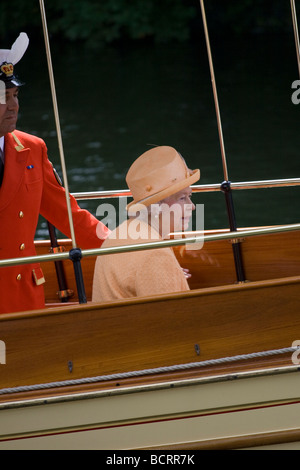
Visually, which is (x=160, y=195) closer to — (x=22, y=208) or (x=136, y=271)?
(x=136, y=271)

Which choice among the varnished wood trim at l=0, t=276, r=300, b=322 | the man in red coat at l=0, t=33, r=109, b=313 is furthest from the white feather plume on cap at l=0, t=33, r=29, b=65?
A: the varnished wood trim at l=0, t=276, r=300, b=322

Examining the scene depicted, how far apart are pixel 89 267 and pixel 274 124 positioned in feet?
24.8

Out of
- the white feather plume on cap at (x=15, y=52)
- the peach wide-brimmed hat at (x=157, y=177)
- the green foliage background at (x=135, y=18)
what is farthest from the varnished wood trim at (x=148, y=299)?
the green foliage background at (x=135, y=18)

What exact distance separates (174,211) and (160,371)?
500 millimetres

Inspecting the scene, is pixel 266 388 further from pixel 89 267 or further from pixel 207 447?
pixel 89 267

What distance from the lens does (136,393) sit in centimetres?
254

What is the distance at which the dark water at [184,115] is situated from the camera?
8.70 m

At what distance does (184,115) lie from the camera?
11844 millimetres

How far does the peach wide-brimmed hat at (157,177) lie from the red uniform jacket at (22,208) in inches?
15.5

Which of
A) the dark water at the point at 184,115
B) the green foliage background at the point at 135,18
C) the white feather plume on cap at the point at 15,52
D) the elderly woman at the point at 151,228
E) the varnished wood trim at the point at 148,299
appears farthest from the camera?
the green foliage background at the point at 135,18

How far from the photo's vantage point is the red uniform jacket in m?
2.86

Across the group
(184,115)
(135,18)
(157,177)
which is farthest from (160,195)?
(135,18)

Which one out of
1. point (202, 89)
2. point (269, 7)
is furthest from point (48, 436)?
point (269, 7)

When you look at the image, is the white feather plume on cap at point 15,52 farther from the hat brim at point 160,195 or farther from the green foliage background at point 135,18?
the green foliage background at point 135,18
